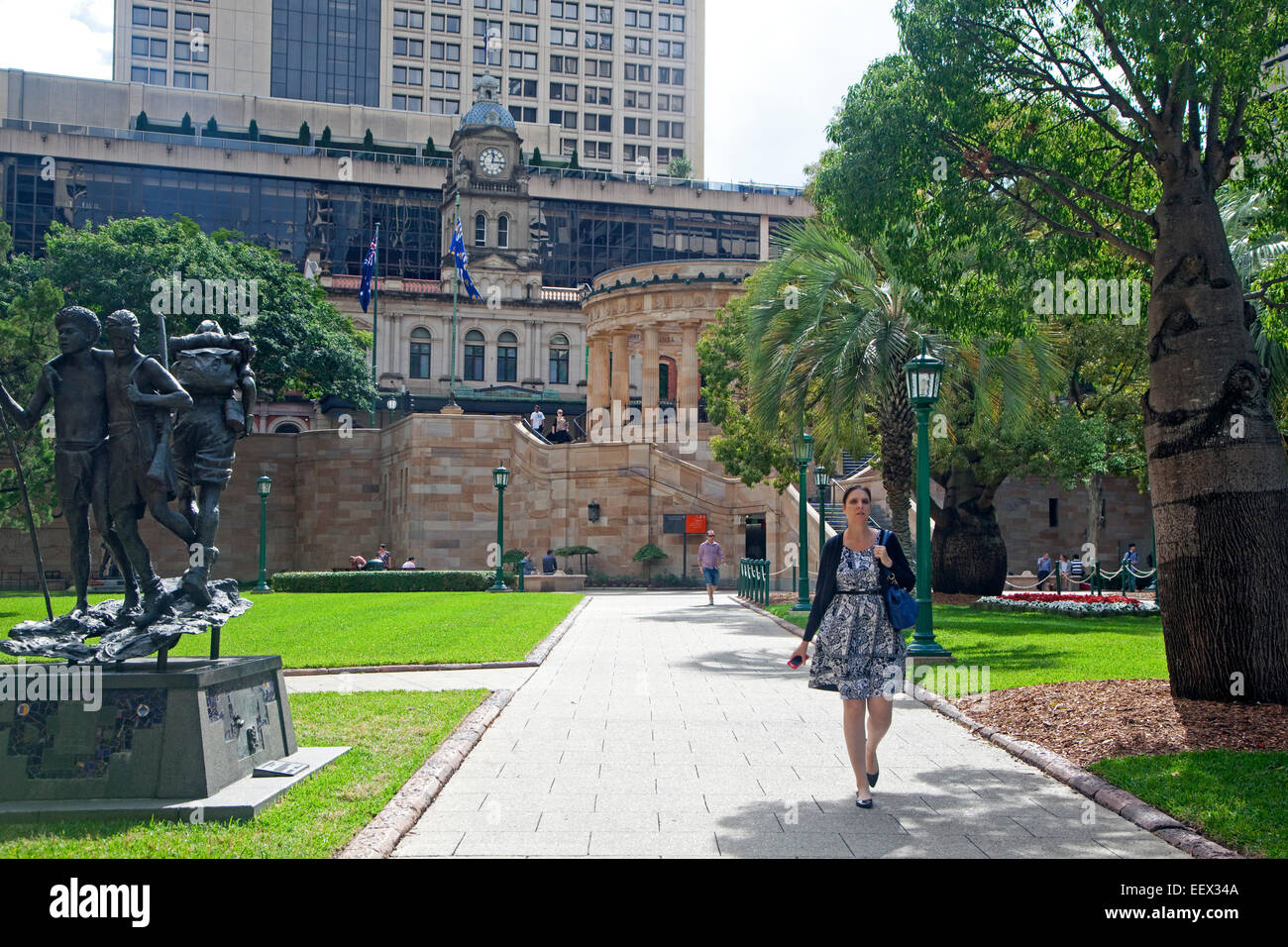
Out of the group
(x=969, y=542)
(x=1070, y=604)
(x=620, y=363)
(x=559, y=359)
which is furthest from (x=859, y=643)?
(x=559, y=359)

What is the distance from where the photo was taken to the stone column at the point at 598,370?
5475 centimetres

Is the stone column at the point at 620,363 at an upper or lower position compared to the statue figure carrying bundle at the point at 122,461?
upper

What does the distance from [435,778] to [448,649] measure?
31.7ft

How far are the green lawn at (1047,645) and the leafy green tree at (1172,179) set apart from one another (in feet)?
9.47

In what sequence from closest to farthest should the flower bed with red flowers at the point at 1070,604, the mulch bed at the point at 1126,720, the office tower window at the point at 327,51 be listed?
the mulch bed at the point at 1126,720 < the flower bed with red flowers at the point at 1070,604 < the office tower window at the point at 327,51

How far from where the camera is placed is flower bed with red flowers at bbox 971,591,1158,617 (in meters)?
26.3

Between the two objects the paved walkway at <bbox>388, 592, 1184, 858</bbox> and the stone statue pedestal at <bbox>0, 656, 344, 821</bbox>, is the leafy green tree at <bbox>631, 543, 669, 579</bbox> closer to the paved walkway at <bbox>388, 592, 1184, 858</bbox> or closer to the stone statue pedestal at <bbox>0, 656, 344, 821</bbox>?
the paved walkway at <bbox>388, 592, 1184, 858</bbox>

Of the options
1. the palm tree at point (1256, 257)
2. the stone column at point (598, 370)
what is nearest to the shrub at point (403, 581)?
the stone column at point (598, 370)

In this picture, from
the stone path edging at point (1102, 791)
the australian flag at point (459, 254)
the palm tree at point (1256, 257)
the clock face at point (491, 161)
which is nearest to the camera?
the stone path edging at point (1102, 791)

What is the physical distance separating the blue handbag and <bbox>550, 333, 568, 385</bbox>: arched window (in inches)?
2621

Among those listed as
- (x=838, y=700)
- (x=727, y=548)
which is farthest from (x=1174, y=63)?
(x=727, y=548)

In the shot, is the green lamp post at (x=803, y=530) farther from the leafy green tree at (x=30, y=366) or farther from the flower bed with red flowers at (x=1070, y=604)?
the leafy green tree at (x=30, y=366)

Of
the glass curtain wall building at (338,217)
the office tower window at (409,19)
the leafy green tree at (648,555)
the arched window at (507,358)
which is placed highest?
the office tower window at (409,19)

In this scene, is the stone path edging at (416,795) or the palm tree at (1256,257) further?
the palm tree at (1256,257)
